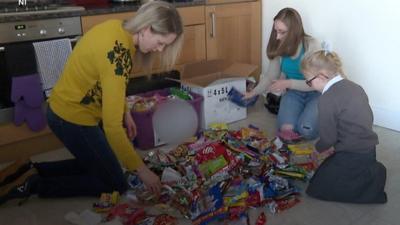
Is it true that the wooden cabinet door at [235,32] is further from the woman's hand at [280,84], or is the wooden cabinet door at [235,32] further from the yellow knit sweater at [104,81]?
the yellow knit sweater at [104,81]

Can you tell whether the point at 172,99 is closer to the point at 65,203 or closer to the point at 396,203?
the point at 65,203

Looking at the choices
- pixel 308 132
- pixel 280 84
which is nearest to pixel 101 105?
pixel 280 84

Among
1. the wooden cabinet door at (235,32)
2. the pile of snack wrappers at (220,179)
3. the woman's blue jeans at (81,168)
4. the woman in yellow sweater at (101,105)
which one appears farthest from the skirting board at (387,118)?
the woman's blue jeans at (81,168)

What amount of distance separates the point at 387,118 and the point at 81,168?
1839mm

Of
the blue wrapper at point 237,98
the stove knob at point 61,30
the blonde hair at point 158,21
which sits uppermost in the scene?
the blonde hair at point 158,21

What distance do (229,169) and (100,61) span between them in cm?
84

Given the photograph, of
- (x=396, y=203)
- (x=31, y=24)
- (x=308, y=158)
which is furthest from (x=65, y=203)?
(x=396, y=203)

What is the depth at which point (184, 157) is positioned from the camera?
215cm

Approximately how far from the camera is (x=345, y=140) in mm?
1753

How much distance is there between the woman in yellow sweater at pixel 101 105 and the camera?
146 cm

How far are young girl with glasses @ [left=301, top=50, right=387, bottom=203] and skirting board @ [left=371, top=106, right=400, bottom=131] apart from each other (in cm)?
87

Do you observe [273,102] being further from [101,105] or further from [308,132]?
[101,105]

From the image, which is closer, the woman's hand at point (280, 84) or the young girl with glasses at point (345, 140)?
the young girl with glasses at point (345, 140)

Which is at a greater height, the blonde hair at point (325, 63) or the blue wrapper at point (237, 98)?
the blonde hair at point (325, 63)
